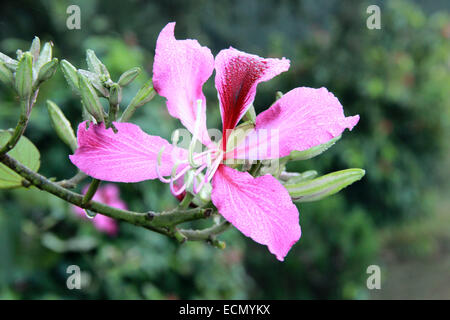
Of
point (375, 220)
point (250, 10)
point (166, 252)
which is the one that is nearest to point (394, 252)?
point (375, 220)

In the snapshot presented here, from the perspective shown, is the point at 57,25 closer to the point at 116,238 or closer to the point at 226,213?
the point at 116,238

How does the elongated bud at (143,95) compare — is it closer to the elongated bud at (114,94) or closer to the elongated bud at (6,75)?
the elongated bud at (114,94)

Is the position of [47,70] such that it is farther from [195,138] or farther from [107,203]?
[107,203]

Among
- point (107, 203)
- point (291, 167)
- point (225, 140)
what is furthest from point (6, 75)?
point (291, 167)

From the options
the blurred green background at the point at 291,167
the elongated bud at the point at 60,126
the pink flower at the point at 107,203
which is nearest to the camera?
the elongated bud at the point at 60,126

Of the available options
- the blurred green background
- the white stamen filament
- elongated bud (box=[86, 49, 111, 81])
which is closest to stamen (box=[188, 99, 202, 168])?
the white stamen filament

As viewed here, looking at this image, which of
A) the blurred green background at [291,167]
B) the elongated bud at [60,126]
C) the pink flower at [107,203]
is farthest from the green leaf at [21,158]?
the pink flower at [107,203]

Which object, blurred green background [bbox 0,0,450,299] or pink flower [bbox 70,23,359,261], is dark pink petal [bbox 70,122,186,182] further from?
blurred green background [bbox 0,0,450,299]
